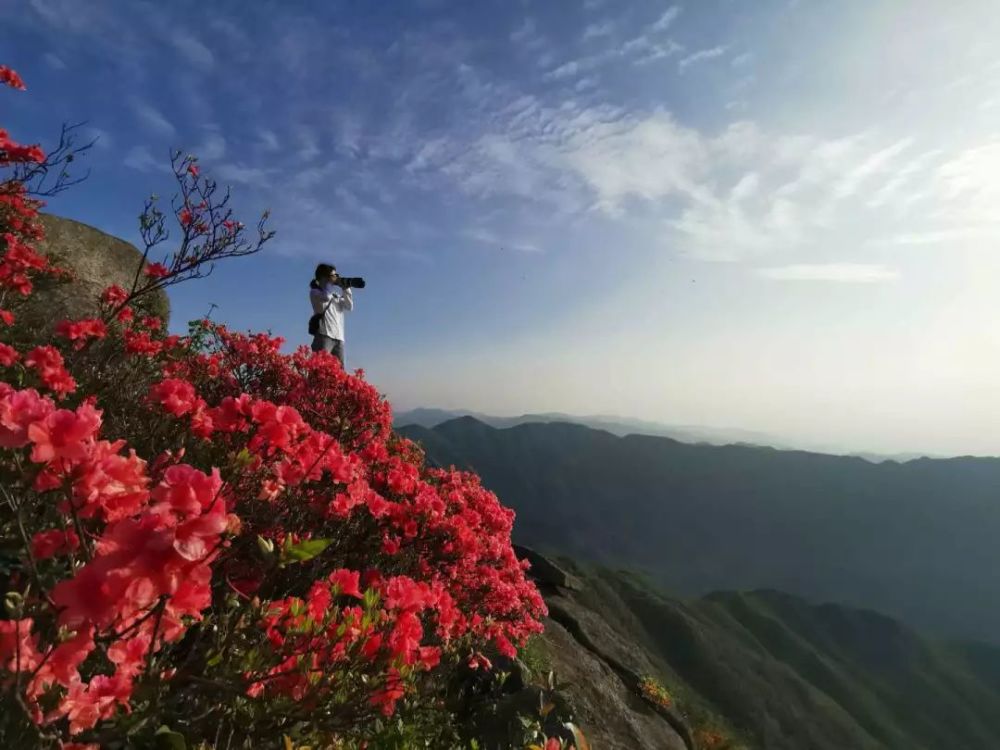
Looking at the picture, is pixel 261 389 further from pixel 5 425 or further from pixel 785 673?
pixel 785 673

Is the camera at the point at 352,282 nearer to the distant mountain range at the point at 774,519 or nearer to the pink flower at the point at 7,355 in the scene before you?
the pink flower at the point at 7,355

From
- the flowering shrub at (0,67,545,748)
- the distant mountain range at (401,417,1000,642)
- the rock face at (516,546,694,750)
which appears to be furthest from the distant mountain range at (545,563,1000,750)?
the distant mountain range at (401,417,1000,642)

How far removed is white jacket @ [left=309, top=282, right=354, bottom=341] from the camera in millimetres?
9094

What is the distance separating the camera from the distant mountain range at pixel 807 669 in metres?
47.1

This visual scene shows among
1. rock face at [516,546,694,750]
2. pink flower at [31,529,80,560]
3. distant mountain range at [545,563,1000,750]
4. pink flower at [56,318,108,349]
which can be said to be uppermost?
pink flower at [56,318,108,349]

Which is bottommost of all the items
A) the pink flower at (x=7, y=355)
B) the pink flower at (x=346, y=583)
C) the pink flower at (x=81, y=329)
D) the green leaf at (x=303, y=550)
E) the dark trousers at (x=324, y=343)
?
the pink flower at (x=346, y=583)

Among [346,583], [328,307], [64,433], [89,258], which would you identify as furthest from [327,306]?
[89,258]

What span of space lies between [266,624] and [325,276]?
7528mm

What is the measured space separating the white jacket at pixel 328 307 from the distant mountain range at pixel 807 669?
8.94 metres

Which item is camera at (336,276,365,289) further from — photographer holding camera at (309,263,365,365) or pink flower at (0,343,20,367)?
pink flower at (0,343,20,367)

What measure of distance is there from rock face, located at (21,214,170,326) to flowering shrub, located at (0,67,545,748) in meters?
5.15

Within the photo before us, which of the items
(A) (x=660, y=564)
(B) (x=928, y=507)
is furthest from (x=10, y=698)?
(B) (x=928, y=507)

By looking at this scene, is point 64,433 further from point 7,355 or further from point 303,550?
point 7,355

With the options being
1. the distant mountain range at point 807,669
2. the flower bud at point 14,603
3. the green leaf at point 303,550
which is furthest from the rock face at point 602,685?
the flower bud at point 14,603
